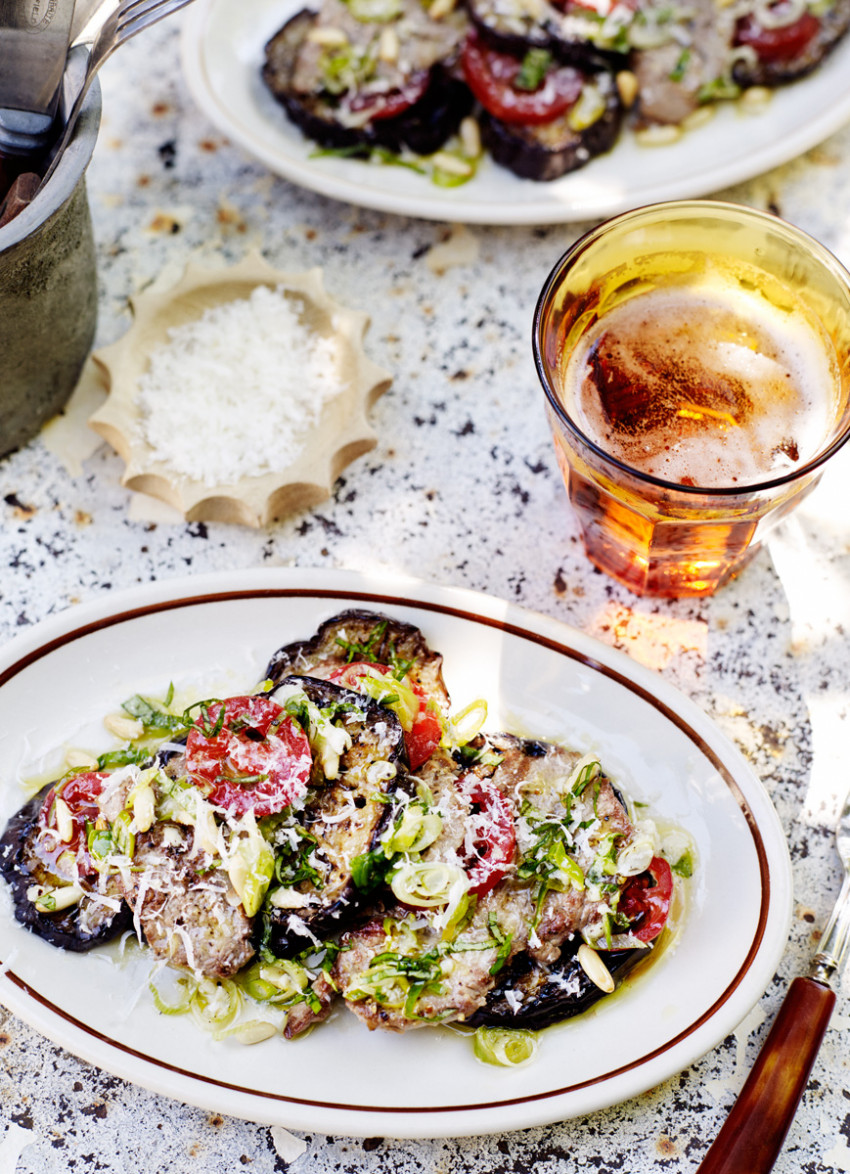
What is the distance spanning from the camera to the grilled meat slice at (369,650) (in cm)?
200

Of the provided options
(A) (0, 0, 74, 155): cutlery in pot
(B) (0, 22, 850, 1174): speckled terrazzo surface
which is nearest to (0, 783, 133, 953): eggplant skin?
(B) (0, 22, 850, 1174): speckled terrazzo surface

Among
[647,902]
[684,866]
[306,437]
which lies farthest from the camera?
[306,437]

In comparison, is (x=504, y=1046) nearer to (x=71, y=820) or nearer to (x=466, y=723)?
(x=466, y=723)

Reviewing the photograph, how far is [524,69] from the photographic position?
8.03 ft

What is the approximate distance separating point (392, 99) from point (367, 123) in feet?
0.25

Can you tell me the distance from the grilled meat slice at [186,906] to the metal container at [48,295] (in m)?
1.02

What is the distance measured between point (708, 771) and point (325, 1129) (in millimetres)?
877

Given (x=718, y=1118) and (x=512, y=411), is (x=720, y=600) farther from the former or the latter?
(x=718, y=1118)

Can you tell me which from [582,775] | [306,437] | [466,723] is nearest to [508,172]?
[306,437]

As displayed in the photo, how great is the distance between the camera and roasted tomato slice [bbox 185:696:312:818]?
1.75 meters

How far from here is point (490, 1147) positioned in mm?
1950

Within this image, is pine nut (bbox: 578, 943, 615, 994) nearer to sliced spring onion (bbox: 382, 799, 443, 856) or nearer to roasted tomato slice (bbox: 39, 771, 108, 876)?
sliced spring onion (bbox: 382, 799, 443, 856)

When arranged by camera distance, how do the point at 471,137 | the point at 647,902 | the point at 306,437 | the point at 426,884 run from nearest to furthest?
the point at 426,884, the point at 647,902, the point at 306,437, the point at 471,137

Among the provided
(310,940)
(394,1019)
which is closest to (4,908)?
(310,940)
